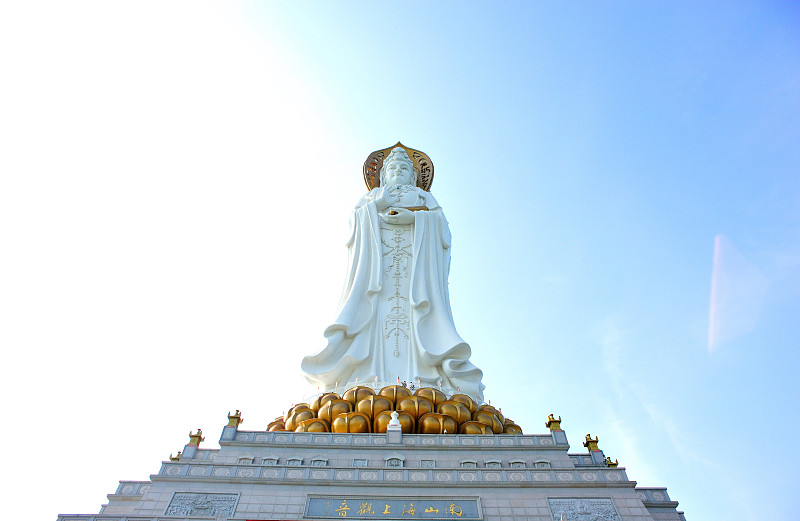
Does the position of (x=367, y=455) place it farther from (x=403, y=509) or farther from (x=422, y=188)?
(x=422, y=188)

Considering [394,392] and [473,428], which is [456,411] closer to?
[473,428]

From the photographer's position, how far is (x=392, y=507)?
7367 millimetres

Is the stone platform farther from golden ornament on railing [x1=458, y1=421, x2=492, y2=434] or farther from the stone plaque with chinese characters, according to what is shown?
golden ornament on railing [x1=458, y1=421, x2=492, y2=434]

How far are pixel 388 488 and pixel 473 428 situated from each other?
2.57 m

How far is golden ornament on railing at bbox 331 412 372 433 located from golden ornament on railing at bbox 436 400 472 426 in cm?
124

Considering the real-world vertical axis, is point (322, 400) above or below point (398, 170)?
below

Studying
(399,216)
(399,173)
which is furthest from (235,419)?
(399,173)

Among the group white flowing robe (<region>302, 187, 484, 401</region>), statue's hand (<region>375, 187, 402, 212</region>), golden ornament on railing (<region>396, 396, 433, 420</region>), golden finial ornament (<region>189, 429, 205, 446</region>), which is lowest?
golden finial ornament (<region>189, 429, 205, 446</region>)

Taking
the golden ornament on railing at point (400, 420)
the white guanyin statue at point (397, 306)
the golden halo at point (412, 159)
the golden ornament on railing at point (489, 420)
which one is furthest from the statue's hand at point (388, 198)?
the golden ornament on railing at point (400, 420)

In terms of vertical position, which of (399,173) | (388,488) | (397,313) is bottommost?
(388,488)

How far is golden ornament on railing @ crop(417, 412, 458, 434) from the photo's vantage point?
31.2 feet

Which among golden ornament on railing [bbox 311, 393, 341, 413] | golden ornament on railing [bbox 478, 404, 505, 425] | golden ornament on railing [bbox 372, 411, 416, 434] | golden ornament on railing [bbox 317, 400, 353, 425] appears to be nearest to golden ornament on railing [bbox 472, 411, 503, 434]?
golden ornament on railing [bbox 478, 404, 505, 425]

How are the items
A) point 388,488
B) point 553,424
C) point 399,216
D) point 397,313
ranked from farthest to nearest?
1. point 399,216
2. point 397,313
3. point 553,424
4. point 388,488

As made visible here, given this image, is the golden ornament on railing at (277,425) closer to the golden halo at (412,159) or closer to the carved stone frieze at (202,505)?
the carved stone frieze at (202,505)
